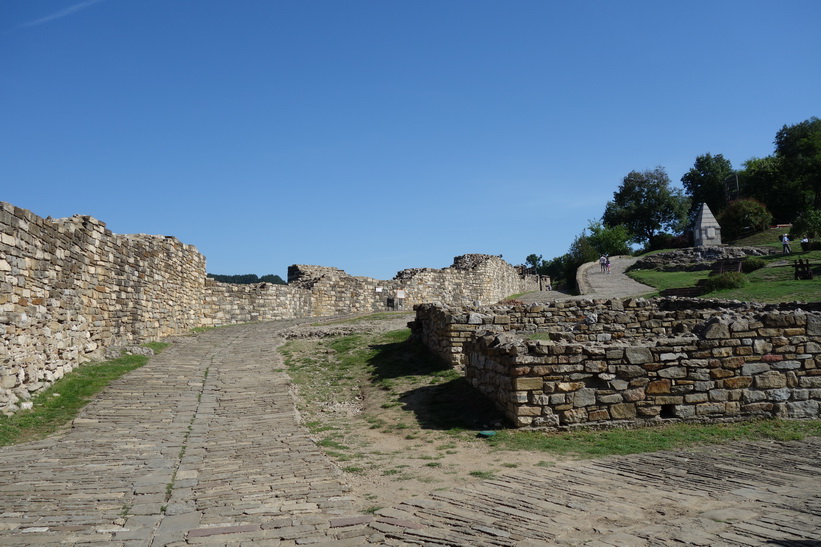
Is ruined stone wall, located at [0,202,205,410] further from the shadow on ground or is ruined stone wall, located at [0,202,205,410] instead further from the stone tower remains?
the stone tower remains

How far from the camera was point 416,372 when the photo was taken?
15.0 meters

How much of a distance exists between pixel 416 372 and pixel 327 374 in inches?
107

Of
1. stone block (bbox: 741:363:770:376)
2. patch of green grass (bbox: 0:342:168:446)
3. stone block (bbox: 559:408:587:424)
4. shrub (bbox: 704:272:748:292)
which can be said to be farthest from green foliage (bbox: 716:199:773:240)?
patch of green grass (bbox: 0:342:168:446)

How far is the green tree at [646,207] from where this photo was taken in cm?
8625

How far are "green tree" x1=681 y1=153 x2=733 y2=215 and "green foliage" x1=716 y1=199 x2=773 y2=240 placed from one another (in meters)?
22.9

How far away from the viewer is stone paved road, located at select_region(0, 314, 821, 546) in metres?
6.00

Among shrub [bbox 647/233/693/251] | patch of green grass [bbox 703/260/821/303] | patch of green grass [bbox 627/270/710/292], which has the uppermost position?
shrub [bbox 647/233/693/251]

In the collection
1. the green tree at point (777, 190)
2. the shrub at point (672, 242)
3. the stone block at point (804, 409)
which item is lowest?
the stone block at point (804, 409)

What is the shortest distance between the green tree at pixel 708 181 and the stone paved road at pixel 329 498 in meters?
86.6

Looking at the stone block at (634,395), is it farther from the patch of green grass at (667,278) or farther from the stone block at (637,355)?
the patch of green grass at (667,278)

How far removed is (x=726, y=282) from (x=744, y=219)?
38008mm

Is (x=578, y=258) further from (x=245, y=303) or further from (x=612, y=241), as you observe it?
(x=245, y=303)

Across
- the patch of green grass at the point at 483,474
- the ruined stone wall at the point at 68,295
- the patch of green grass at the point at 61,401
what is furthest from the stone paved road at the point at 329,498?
the ruined stone wall at the point at 68,295

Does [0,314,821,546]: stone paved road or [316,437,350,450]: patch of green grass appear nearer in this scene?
[0,314,821,546]: stone paved road
